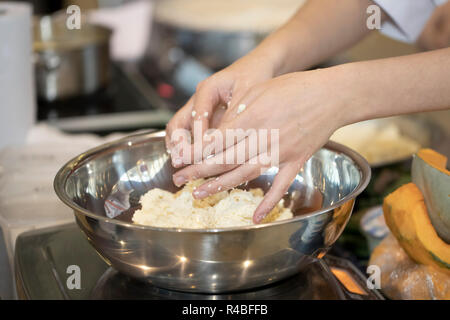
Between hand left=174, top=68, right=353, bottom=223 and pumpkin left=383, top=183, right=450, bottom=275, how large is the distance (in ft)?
0.63

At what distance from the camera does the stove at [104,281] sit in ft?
2.52

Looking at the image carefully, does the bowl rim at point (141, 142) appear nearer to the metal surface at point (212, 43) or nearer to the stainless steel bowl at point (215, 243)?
the stainless steel bowl at point (215, 243)

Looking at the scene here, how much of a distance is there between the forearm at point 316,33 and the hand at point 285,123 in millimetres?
252

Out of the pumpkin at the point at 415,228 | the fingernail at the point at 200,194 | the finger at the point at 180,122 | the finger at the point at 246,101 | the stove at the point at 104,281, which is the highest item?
the finger at the point at 246,101

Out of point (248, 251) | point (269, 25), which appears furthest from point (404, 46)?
point (248, 251)

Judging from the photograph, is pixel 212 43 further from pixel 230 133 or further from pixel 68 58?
pixel 230 133

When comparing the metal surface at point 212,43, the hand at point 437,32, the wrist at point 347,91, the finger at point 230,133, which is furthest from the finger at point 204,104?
the metal surface at point 212,43

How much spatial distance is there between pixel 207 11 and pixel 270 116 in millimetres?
1826

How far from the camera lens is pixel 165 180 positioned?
3.22 ft

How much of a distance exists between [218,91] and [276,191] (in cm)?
25

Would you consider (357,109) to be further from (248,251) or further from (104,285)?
(104,285)

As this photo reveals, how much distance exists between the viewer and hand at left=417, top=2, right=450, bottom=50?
133 cm

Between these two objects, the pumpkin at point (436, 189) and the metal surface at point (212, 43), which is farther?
the metal surface at point (212, 43)

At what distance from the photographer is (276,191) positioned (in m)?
0.74
